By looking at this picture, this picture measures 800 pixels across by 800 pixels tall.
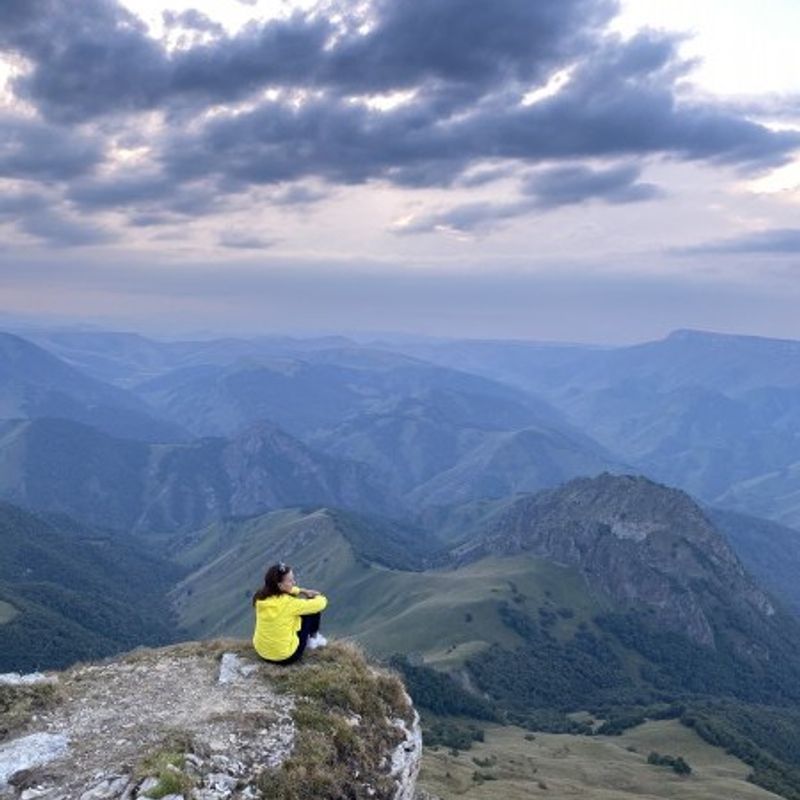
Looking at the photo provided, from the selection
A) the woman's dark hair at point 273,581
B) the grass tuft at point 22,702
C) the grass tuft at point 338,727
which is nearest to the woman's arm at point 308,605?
the woman's dark hair at point 273,581

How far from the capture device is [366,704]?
3055 cm

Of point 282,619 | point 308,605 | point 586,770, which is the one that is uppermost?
point 308,605

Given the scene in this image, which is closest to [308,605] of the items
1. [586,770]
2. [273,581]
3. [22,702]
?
[273,581]

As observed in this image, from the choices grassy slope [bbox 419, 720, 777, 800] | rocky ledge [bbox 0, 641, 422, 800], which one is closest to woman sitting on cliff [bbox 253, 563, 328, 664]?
rocky ledge [bbox 0, 641, 422, 800]

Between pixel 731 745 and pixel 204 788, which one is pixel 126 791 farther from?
pixel 731 745

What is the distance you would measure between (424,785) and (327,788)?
160 ft

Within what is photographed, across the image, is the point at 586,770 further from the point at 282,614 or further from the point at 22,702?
the point at 22,702

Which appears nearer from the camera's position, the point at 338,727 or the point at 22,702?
the point at 338,727

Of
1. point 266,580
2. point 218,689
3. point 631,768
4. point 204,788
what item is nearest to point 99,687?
point 218,689

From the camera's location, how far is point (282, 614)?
32.4m

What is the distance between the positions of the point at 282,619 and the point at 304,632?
1.36 m

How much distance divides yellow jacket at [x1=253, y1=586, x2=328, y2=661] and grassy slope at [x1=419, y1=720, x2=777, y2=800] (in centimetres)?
Answer: 4255

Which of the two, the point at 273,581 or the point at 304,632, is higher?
the point at 273,581

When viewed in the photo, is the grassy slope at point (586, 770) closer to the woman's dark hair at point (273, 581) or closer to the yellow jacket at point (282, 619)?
the yellow jacket at point (282, 619)
